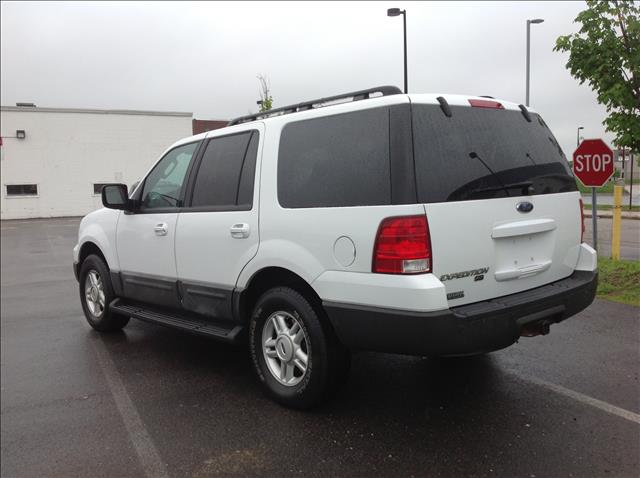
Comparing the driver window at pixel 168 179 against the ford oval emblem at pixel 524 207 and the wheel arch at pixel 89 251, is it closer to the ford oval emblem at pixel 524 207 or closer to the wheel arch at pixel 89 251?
the wheel arch at pixel 89 251

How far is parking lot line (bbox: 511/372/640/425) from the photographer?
11.2 ft

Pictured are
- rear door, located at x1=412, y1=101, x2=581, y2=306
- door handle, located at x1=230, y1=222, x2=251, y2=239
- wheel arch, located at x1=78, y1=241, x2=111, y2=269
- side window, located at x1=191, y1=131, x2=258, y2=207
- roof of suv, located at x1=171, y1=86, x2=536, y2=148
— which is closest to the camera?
rear door, located at x1=412, y1=101, x2=581, y2=306

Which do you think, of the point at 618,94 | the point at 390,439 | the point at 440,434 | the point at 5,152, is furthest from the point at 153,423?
the point at 5,152

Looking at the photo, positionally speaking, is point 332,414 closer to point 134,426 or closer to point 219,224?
point 134,426

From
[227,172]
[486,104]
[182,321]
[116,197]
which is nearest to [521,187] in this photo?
[486,104]

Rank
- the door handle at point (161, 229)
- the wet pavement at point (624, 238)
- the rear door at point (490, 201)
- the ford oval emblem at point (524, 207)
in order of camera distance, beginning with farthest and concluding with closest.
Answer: the wet pavement at point (624, 238) < the door handle at point (161, 229) < the ford oval emblem at point (524, 207) < the rear door at point (490, 201)

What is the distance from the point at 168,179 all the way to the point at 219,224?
1.06 m

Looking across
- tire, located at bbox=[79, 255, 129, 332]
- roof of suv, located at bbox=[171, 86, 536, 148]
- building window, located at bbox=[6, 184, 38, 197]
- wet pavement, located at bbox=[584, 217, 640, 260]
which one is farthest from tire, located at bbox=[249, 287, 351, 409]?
building window, located at bbox=[6, 184, 38, 197]

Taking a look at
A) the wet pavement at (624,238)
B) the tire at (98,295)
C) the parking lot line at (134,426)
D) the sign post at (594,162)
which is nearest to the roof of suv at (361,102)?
the parking lot line at (134,426)

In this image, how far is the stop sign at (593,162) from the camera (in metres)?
7.32

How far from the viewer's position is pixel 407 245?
291 centimetres

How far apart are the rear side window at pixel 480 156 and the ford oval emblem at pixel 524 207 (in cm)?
6

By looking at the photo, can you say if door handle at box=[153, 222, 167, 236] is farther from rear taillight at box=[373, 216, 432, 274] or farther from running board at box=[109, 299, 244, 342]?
rear taillight at box=[373, 216, 432, 274]

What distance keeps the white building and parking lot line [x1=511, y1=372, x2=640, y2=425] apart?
96.5 ft
